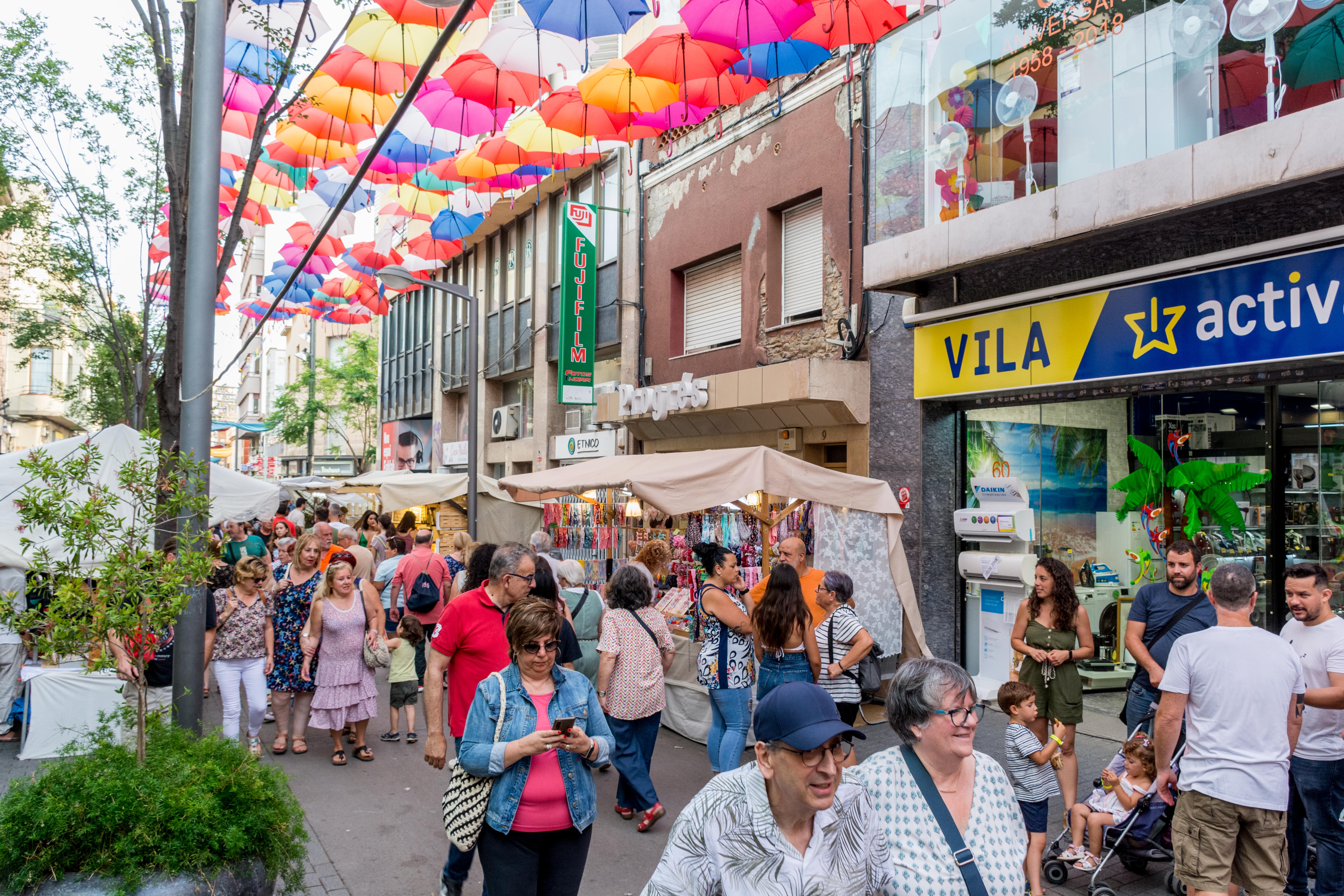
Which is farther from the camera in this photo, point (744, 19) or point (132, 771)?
point (744, 19)

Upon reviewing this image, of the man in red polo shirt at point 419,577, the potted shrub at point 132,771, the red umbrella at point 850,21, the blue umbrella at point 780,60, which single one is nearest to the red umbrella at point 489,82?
the blue umbrella at point 780,60

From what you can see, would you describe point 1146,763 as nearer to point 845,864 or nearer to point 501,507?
point 845,864

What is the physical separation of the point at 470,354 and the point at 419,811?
9.49 m

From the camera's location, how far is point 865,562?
9.35 m

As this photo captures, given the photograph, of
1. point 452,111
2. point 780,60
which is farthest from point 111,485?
point 780,60

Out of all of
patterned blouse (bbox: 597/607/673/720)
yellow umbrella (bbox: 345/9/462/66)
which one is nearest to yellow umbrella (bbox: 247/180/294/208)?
yellow umbrella (bbox: 345/9/462/66)

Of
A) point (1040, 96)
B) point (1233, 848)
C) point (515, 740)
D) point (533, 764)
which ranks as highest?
point (1040, 96)

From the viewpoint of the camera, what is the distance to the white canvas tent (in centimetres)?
799

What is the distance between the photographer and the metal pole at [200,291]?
534 centimetres

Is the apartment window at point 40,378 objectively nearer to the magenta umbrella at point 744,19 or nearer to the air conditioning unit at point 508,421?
the air conditioning unit at point 508,421

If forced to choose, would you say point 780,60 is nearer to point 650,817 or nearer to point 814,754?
point 650,817

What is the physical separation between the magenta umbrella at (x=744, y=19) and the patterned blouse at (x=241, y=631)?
710 centimetres

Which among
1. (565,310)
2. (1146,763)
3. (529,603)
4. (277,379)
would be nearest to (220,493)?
(565,310)

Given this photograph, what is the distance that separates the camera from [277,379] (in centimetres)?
6731
